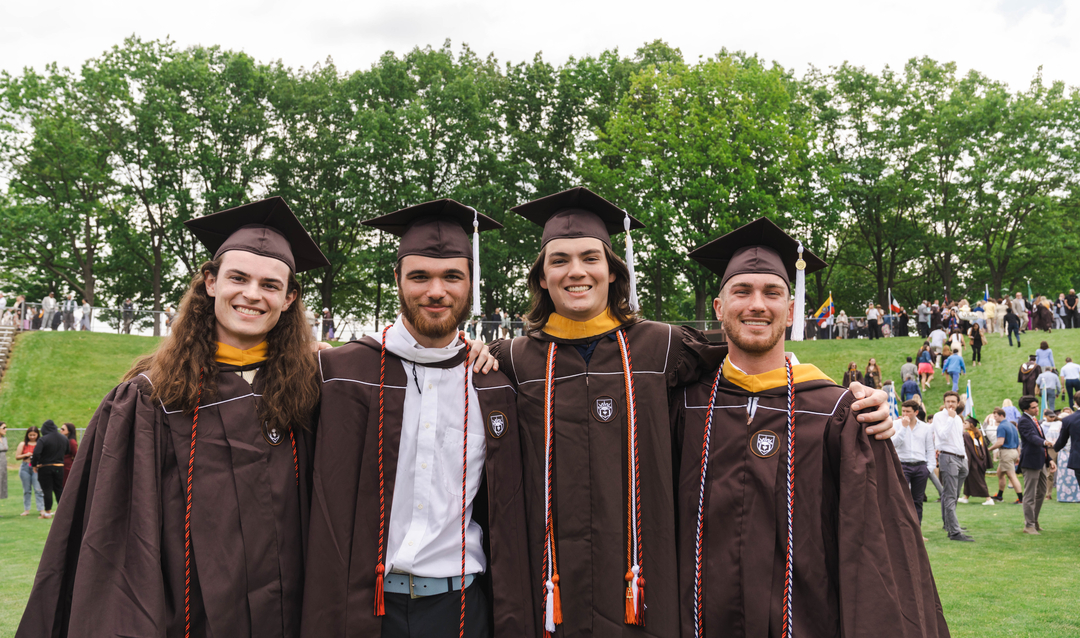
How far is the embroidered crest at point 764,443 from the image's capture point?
10.1 ft

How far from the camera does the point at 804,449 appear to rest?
120 inches

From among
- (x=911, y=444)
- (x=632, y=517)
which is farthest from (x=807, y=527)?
(x=911, y=444)

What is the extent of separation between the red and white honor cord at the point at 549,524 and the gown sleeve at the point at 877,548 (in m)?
1.13

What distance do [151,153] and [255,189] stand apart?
14.3ft

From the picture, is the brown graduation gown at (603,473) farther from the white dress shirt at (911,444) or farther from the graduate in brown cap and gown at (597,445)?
the white dress shirt at (911,444)

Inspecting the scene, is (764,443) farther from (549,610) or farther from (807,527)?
(549,610)

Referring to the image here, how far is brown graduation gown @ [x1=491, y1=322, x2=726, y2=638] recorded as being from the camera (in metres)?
3.02

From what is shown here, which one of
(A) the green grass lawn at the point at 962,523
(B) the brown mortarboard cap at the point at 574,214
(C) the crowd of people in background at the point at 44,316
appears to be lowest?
(A) the green grass lawn at the point at 962,523

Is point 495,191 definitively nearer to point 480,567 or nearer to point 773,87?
point 773,87

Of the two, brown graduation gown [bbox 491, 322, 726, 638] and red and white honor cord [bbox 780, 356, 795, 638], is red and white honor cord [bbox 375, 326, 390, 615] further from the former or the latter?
red and white honor cord [bbox 780, 356, 795, 638]

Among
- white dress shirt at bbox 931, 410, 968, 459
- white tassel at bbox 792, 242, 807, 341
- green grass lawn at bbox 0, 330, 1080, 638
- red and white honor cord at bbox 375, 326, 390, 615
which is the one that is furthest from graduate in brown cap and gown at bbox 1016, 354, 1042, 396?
red and white honor cord at bbox 375, 326, 390, 615

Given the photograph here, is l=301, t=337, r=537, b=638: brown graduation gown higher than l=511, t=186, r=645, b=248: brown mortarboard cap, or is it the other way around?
l=511, t=186, r=645, b=248: brown mortarboard cap

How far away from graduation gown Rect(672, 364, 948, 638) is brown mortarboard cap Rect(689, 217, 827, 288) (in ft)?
1.73

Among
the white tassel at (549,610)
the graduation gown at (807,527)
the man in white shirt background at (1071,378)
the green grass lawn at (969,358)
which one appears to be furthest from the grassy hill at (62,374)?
the man in white shirt background at (1071,378)
